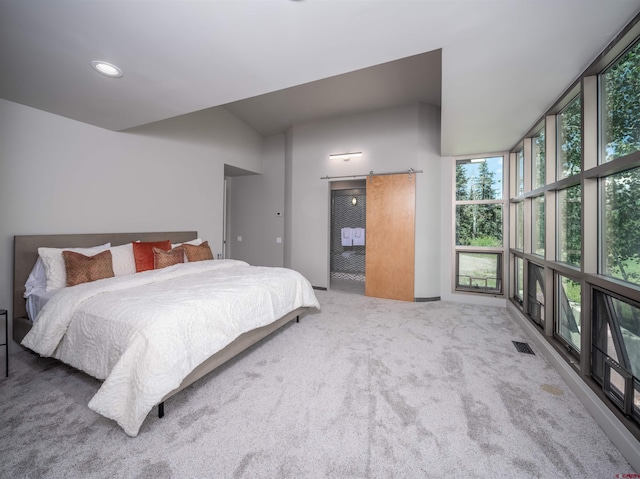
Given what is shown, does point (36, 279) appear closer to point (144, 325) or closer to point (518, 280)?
point (144, 325)

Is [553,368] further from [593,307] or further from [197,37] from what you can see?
[197,37]

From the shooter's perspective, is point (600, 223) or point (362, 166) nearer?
point (600, 223)

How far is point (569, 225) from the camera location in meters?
2.36

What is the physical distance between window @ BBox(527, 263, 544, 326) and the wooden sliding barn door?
1.55 metres

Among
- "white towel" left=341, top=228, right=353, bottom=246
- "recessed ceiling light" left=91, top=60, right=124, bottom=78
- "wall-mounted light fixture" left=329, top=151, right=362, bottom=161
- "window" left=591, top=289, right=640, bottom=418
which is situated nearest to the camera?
"window" left=591, top=289, right=640, bottom=418

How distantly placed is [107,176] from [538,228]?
5.12 meters

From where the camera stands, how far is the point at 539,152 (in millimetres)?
3070

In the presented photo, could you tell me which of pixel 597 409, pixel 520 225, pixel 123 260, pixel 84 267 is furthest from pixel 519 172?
pixel 84 267

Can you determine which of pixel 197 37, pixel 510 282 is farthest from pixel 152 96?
pixel 510 282

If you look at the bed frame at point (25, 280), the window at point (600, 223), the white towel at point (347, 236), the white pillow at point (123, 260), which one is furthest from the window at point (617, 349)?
the white pillow at point (123, 260)

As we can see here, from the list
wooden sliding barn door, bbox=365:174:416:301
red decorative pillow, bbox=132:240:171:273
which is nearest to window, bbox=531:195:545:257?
wooden sliding barn door, bbox=365:174:416:301

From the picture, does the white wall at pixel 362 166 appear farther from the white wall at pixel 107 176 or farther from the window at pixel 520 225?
the white wall at pixel 107 176

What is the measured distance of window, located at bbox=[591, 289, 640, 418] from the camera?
152 centimetres

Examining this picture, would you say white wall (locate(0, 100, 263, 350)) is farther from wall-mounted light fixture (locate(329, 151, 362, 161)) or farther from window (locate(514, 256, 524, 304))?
window (locate(514, 256, 524, 304))
